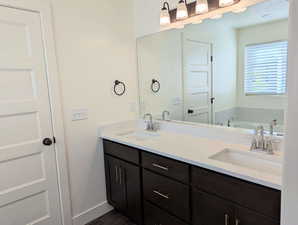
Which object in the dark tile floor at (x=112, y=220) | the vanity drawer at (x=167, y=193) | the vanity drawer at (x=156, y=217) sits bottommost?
the dark tile floor at (x=112, y=220)

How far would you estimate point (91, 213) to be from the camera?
2.27 m

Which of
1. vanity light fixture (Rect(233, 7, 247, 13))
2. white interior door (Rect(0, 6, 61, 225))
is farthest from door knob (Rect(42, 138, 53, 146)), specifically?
vanity light fixture (Rect(233, 7, 247, 13))

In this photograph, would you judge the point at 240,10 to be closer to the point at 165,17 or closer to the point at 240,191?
the point at 165,17

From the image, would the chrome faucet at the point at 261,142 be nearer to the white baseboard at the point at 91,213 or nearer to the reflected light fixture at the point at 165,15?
the reflected light fixture at the point at 165,15

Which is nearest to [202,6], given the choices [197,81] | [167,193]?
[197,81]

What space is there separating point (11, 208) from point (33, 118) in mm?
790

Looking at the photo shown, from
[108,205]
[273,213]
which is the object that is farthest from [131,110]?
[273,213]

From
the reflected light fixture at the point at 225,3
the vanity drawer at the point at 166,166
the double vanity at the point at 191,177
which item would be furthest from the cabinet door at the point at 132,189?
the reflected light fixture at the point at 225,3

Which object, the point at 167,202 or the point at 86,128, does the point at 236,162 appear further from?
the point at 86,128

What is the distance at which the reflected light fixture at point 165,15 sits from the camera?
2.06 m

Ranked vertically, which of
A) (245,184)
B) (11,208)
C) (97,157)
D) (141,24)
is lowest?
(11,208)

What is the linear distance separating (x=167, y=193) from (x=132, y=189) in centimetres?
47

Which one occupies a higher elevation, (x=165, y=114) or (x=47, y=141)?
(x=165, y=114)

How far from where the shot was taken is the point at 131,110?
2.60 metres
